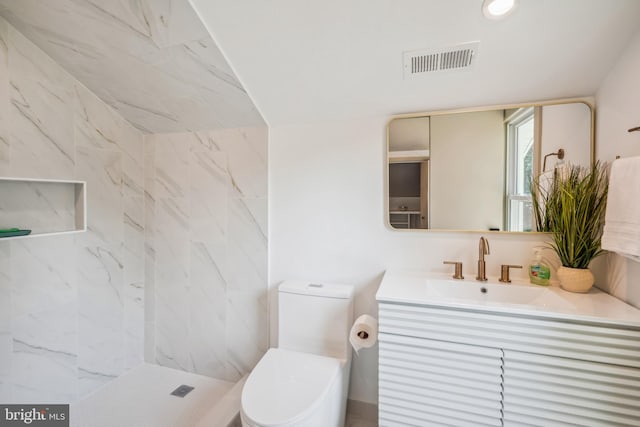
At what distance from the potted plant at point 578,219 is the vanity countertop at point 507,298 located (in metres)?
0.10

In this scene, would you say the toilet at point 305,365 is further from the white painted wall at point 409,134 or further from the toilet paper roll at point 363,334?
the white painted wall at point 409,134

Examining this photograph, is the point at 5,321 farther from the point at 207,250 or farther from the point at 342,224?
the point at 342,224

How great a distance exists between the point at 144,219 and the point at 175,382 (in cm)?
123

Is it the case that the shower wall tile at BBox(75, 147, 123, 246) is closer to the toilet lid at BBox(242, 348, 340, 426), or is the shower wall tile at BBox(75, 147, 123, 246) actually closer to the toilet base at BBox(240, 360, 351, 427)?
the toilet lid at BBox(242, 348, 340, 426)

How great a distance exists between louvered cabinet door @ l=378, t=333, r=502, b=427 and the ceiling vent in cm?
128

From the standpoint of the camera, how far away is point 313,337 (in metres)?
1.66

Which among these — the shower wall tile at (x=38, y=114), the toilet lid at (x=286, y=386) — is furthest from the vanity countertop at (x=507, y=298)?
the shower wall tile at (x=38, y=114)

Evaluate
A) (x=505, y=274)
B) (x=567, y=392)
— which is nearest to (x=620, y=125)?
(x=505, y=274)

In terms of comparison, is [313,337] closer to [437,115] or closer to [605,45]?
[437,115]

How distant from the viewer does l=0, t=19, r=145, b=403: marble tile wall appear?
1480 mm

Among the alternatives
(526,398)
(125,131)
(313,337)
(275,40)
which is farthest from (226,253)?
(526,398)

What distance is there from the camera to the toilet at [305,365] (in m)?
1.15

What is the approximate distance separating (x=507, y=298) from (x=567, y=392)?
1.41 ft

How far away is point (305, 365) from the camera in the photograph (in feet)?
4.77
